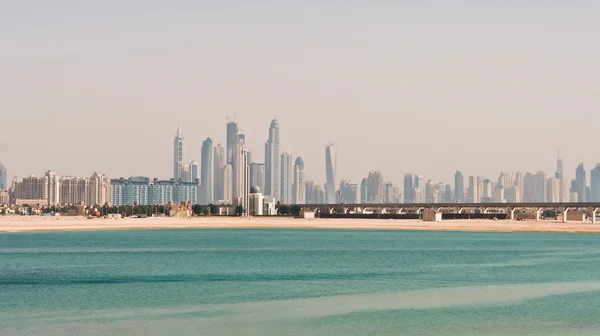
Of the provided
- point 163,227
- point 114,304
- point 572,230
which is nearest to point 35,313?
point 114,304

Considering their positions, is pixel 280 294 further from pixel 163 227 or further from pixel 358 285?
pixel 163 227

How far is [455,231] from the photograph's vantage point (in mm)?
187500

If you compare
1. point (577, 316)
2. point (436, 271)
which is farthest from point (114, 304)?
point (436, 271)

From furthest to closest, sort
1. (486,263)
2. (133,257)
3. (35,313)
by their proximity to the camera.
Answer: (133,257), (486,263), (35,313)

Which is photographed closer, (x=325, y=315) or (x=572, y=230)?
(x=325, y=315)

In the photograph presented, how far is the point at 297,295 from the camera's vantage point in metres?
51.3

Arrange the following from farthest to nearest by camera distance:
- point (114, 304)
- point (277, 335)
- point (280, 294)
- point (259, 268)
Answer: point (259, 268) < point (280, 294) < point (114, 304) < point (277, 335)

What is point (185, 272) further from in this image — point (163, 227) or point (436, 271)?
point (163, 227)

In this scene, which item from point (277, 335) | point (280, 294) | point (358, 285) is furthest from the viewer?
point (358, 285)

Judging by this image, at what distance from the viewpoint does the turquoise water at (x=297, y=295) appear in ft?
130

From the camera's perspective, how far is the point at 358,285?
57.6 metres

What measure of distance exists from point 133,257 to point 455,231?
113 metres

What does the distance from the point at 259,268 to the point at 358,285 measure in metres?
15.7

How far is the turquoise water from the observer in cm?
3975
